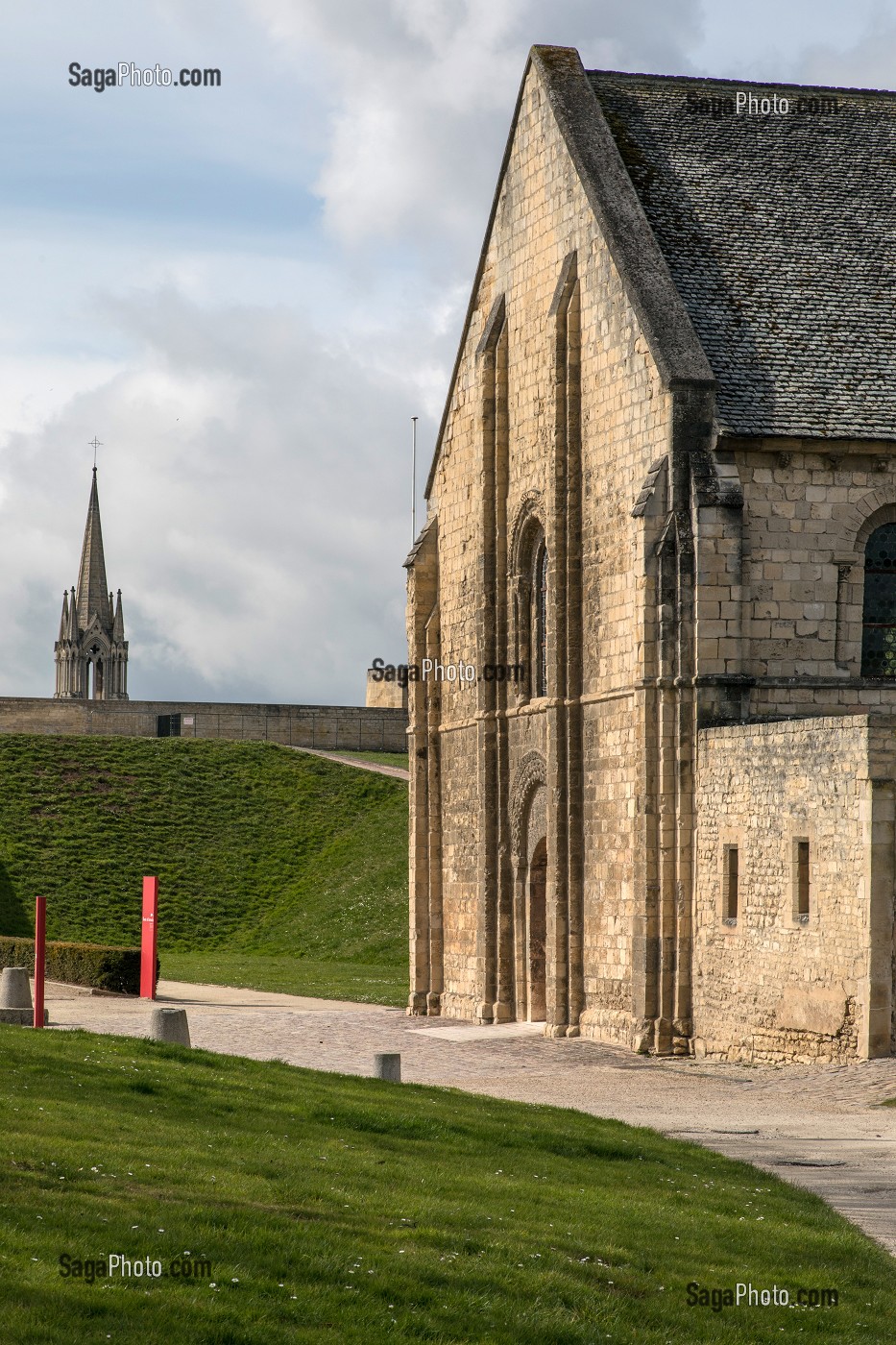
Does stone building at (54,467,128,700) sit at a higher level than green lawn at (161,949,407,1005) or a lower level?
higher

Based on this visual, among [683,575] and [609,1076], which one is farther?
[683,575]

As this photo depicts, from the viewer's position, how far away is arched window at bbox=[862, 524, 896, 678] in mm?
27172

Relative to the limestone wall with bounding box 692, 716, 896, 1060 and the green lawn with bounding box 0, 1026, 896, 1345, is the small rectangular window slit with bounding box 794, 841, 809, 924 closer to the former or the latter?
the limestone wall with bounding box 692, 716, 896, 1060

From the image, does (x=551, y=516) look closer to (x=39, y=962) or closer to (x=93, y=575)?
(x=39, y=962)

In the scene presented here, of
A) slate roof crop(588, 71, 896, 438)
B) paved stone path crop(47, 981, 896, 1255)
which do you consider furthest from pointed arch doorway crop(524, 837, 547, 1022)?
slate roof crop(588, 71, 896, 438)

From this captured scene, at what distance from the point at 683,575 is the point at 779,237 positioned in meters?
6.84

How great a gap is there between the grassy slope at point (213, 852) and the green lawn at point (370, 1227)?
85.9ft

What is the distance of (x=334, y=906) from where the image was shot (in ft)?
167

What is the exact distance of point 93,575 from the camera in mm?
98312

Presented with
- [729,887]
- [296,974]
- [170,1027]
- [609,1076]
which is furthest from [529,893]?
[170,1027]

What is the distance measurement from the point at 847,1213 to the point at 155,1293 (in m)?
6.15

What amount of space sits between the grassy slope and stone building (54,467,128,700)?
3268 cm

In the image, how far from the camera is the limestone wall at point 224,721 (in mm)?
67312

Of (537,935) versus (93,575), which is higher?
(93,575)
